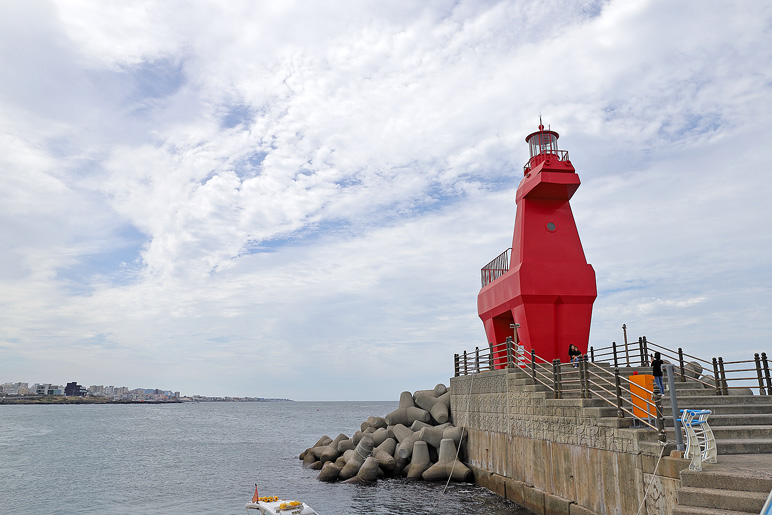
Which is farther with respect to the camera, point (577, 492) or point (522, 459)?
point (522, 459)

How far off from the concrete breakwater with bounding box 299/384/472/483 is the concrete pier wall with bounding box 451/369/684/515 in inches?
33.6

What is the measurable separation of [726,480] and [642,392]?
9.18 feet

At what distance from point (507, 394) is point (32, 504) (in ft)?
62.3

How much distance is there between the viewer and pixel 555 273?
1867 centimetres

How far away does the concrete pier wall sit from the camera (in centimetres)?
938

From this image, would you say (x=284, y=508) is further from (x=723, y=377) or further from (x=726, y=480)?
(x=723, y=377)

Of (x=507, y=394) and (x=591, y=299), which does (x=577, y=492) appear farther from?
(x=591, y=299)

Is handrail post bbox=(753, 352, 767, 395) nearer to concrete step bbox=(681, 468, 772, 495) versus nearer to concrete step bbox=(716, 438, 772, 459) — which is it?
concrete step bbox=(716, 438, 772, 459)

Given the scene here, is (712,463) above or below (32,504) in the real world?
above

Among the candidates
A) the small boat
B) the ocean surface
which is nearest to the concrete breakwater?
the ocean surface

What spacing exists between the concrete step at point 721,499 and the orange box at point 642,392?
2.55 m

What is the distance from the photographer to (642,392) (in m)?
9.84

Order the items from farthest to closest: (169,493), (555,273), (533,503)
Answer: (169,493)
(555,273)
(533,503)

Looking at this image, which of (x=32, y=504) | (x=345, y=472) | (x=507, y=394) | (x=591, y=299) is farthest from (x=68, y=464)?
(x=591, y=299)
